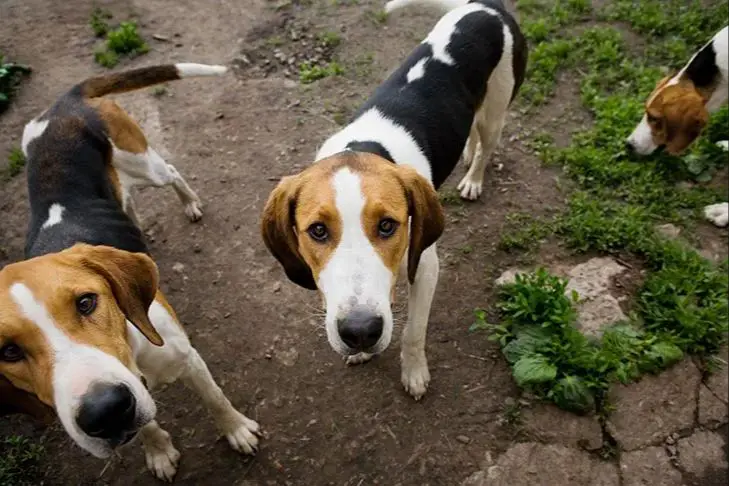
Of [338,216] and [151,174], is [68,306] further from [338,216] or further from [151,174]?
[151,174]

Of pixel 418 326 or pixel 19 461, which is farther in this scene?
pixel 19 461

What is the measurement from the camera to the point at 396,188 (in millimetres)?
2752

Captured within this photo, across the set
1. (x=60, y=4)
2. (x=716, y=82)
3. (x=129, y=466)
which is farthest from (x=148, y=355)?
(x=60, y=4)

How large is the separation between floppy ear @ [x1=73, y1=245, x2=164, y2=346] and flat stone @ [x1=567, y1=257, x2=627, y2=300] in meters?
2.96

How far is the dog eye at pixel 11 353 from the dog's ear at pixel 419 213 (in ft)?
5.83

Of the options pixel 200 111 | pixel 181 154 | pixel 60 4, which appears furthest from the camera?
pixel 60 4

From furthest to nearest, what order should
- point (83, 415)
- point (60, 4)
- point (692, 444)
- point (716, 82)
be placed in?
point (60, 4), point (716, 82), point (692, 444), point (83, 415)

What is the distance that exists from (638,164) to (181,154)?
422cm

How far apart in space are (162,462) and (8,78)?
199 inches

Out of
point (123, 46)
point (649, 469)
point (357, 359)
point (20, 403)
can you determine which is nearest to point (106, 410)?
point (20, 403)

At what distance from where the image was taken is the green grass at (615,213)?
12.4ft

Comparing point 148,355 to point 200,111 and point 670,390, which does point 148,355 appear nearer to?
point 670,390

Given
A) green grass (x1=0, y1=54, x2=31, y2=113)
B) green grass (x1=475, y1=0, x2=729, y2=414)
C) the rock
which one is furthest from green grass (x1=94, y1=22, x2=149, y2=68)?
the rock

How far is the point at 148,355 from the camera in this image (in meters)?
2.88
